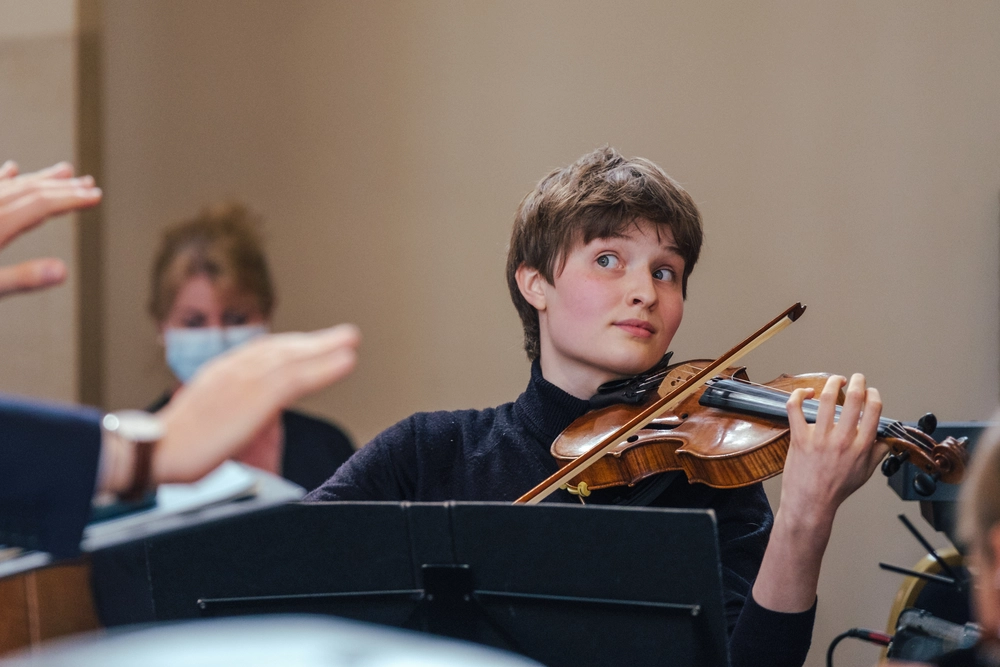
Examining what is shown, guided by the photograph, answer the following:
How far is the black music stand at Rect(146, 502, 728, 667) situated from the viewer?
69cm

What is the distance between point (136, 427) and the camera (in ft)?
1.48

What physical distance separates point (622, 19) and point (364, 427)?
894mm

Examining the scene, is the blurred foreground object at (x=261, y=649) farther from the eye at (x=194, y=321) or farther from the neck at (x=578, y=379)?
the neck at (x=578, y=379)

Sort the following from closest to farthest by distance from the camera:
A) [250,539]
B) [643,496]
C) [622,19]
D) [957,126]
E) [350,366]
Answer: [350,366]
[250,539]
[643,496]
[957,126]
[622,19]

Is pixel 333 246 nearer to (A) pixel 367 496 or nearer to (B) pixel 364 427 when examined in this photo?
(B) pixel 364 427

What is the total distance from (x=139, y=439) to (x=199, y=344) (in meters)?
0.14

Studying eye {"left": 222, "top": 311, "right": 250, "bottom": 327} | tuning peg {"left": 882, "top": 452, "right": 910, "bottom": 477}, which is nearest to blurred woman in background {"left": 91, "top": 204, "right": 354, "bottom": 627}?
eye {"left": 222, "top": 311, "right": 250, "bottom": 327}

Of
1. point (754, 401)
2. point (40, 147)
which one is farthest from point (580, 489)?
point (40, 147)

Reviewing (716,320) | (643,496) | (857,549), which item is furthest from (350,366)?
(857,549)

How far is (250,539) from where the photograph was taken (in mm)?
757

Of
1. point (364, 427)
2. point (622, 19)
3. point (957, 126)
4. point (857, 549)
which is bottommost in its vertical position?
point (857, 549)

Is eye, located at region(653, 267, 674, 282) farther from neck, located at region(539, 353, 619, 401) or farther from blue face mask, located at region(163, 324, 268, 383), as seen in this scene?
blue face mask, located at region(163, 324, 268, 383)

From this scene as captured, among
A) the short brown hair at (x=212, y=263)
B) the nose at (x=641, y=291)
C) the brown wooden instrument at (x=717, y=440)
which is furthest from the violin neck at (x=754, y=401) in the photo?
the short brown hair at (x=212, y=263)

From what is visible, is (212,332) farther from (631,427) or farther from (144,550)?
(631,427)
